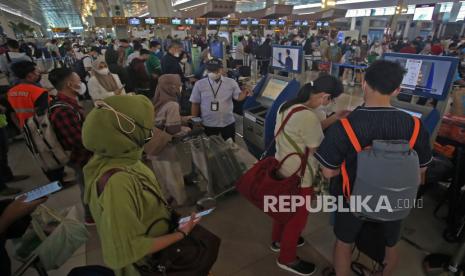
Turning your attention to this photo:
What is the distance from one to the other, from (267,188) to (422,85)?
75.4 inches

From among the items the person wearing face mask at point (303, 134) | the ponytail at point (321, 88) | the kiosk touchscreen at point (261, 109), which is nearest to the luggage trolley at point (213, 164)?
the kiosk touchscreen at point (261, 109)

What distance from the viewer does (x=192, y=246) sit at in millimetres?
1300

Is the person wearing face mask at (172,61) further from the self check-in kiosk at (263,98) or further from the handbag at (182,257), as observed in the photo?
the handbag at (182,257)

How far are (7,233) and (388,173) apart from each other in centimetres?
216

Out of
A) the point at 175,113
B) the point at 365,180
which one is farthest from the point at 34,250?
the point at 365,180

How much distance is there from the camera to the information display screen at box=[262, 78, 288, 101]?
Result: 3.44 meters

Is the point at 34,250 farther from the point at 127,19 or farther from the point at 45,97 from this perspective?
the point at 127,19

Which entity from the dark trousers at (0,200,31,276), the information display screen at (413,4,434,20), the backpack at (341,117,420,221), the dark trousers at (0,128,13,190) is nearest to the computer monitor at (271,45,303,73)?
the backpack at (341,117,420,221)

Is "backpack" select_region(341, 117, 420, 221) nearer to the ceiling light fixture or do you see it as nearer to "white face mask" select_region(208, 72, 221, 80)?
"white face mask" select_region(208, 72, 221, 80)

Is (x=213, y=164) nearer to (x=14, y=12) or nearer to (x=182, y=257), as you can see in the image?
(x=182, y=257)

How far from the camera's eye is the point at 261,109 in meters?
3.60

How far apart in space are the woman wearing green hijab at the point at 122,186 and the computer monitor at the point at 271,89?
255 cm

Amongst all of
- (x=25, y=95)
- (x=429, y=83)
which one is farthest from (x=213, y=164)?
(x=25, y=95)

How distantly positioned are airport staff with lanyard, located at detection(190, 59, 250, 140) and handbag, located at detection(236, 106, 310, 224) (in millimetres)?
1370
